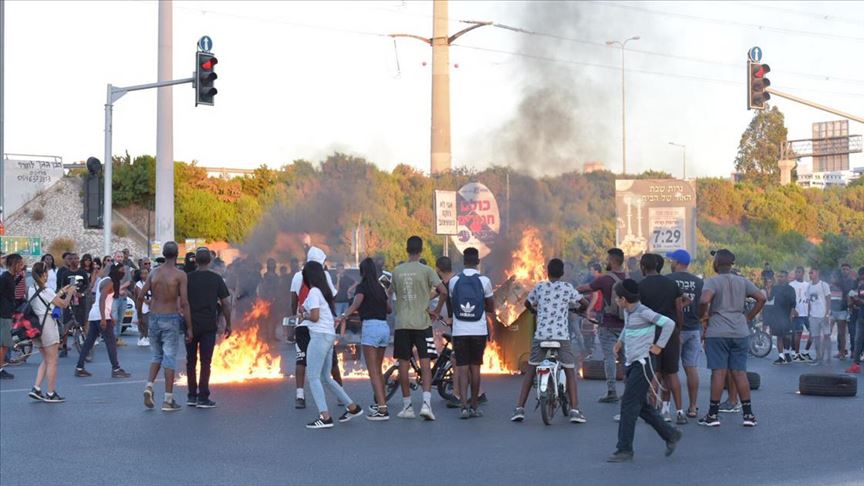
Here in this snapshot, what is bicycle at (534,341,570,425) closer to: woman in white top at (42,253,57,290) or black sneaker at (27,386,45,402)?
black sneaker at (27,386,45,402)

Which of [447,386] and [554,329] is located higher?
[554,329]

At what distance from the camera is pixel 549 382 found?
38.7 ft

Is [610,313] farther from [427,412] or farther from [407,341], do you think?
[427,412]

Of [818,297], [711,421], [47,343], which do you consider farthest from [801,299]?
[47,343]

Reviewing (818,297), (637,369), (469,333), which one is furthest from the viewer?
(818,297)

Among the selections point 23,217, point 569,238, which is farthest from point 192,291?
point 23,217

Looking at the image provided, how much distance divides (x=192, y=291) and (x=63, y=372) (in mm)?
5623

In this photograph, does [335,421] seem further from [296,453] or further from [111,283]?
[111,283]

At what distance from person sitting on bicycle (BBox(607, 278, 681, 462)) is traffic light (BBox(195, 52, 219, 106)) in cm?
1363

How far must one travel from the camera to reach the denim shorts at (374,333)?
1237cm

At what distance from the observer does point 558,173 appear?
26.6m

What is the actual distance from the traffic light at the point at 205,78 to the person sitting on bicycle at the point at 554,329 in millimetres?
11656

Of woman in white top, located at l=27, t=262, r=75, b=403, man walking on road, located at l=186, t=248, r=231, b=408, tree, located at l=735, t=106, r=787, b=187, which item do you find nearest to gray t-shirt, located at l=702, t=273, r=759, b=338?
man walking on road, located at l=186, t=248, r=231, b=408

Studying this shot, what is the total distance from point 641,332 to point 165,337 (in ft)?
19.3
